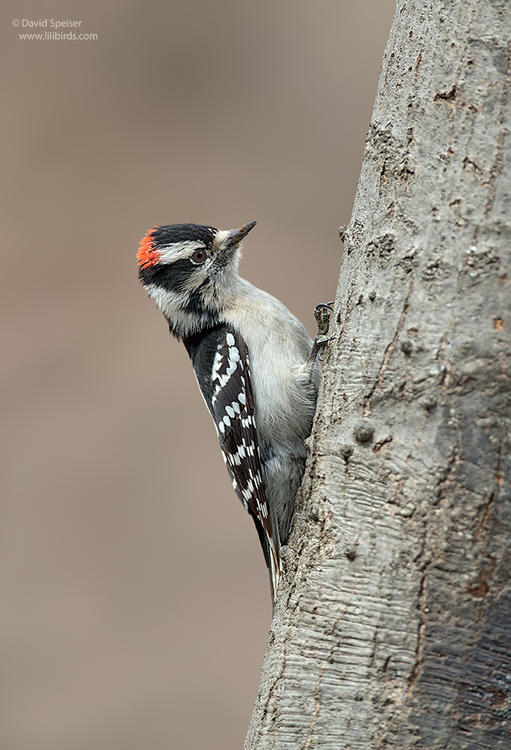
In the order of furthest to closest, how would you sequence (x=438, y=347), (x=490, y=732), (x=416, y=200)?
(x=416, y=200) < (x=438, y=347) < (x=490, y=732)

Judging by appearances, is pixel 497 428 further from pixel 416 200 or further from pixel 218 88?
pixel 218 88

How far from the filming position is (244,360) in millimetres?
3238

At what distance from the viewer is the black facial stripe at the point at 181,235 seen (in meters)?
3.58

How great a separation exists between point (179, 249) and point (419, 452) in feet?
6.80

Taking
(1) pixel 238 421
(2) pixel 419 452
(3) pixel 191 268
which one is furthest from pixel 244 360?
(2) pixel 419 452

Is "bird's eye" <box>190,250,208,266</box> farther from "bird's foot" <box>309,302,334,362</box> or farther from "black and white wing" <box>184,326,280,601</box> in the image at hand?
"bird's foot" <box>309,302,334,362</box>

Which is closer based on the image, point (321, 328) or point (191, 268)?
point (321, 328)


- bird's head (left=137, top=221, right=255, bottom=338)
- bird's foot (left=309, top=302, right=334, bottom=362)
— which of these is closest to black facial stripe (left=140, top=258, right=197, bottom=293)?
bird's head (left=137, top=221, right=255, bottom=338)

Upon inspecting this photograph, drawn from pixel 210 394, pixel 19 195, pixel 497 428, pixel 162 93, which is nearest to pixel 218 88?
pixel 162 93

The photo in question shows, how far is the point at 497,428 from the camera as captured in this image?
1.69 meters

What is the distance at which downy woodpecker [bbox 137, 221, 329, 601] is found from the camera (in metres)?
3.11

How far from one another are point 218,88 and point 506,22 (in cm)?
621

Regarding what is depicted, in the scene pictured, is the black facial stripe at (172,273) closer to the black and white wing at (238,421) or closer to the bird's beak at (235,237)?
the bird's beak at (235,237)

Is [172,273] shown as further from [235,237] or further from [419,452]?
[419,452]
